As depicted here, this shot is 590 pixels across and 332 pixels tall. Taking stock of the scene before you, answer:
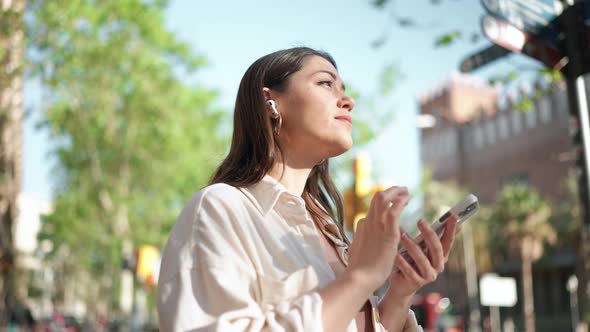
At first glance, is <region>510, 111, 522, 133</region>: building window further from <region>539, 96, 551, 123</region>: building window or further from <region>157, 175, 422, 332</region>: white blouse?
<region>157, 175, 422, 332</region>: white blouse

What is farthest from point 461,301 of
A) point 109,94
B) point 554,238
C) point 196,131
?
point 109,94

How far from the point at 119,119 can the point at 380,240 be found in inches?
948

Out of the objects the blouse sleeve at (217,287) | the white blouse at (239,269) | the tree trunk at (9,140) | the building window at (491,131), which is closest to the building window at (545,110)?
the building window at (491,131)

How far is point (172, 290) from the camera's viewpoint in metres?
1.63

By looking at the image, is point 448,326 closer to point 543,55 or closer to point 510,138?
point 543,55

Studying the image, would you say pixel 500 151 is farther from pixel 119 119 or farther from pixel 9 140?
pixel 9 140

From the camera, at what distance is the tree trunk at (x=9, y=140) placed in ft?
34.1

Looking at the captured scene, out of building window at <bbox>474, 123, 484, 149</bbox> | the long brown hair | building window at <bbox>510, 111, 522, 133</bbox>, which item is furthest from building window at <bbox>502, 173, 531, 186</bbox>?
the long brown hair

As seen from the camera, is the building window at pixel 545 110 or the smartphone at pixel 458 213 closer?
the smartphone at pixel 458 213

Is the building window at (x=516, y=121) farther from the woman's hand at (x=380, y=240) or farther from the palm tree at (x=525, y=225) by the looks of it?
the woman's hand at (x=380, y=240)

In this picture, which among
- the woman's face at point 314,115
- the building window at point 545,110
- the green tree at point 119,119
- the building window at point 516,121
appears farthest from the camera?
the building window at point 516,121

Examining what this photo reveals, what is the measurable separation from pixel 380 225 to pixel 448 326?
85.1 feet

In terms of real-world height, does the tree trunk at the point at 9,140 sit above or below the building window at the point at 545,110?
below

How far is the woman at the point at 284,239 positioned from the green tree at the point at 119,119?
1297 centimetres
